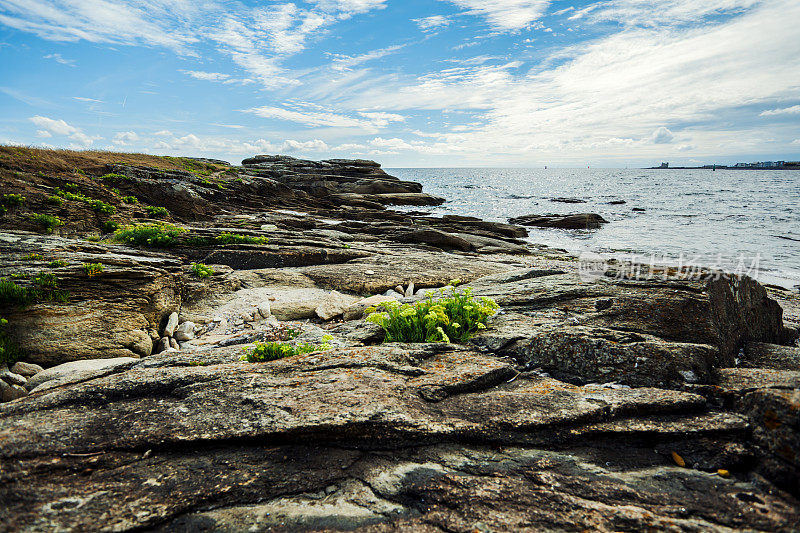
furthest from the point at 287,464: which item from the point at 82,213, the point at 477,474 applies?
the point at 82,213

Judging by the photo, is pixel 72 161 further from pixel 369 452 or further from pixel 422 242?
pixel 369 452

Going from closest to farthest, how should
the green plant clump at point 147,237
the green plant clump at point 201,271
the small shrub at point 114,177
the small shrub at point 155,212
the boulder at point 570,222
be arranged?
the green plant clump at point 201,271, the green plant clump at point 147,237, the small shrub at point 155,212, the small shrub at point 114,177, the boulder at point 570,222

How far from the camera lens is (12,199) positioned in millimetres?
15328

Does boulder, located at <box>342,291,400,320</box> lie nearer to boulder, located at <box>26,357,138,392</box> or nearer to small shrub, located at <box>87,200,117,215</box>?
boulder, located at <box>26,357,138,392</box>

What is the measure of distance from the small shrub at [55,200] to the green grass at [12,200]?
1096 millimetres

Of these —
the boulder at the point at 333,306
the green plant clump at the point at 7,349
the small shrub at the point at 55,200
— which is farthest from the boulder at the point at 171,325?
the small shrub at the point at 55,200

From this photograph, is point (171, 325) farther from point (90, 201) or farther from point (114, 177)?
point (114, 177)

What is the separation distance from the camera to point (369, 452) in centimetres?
411

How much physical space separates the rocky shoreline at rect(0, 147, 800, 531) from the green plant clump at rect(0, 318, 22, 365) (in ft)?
0.23

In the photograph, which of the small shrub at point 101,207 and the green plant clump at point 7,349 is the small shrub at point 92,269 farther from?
the small shrub at point 101,207

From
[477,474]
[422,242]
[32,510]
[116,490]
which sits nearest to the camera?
[32,510]

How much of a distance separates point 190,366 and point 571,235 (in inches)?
1597

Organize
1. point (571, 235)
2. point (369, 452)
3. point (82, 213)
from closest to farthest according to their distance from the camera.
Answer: point (369, 452) < point (82, 213) < point (571, 235)

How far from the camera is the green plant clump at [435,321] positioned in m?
6.89
